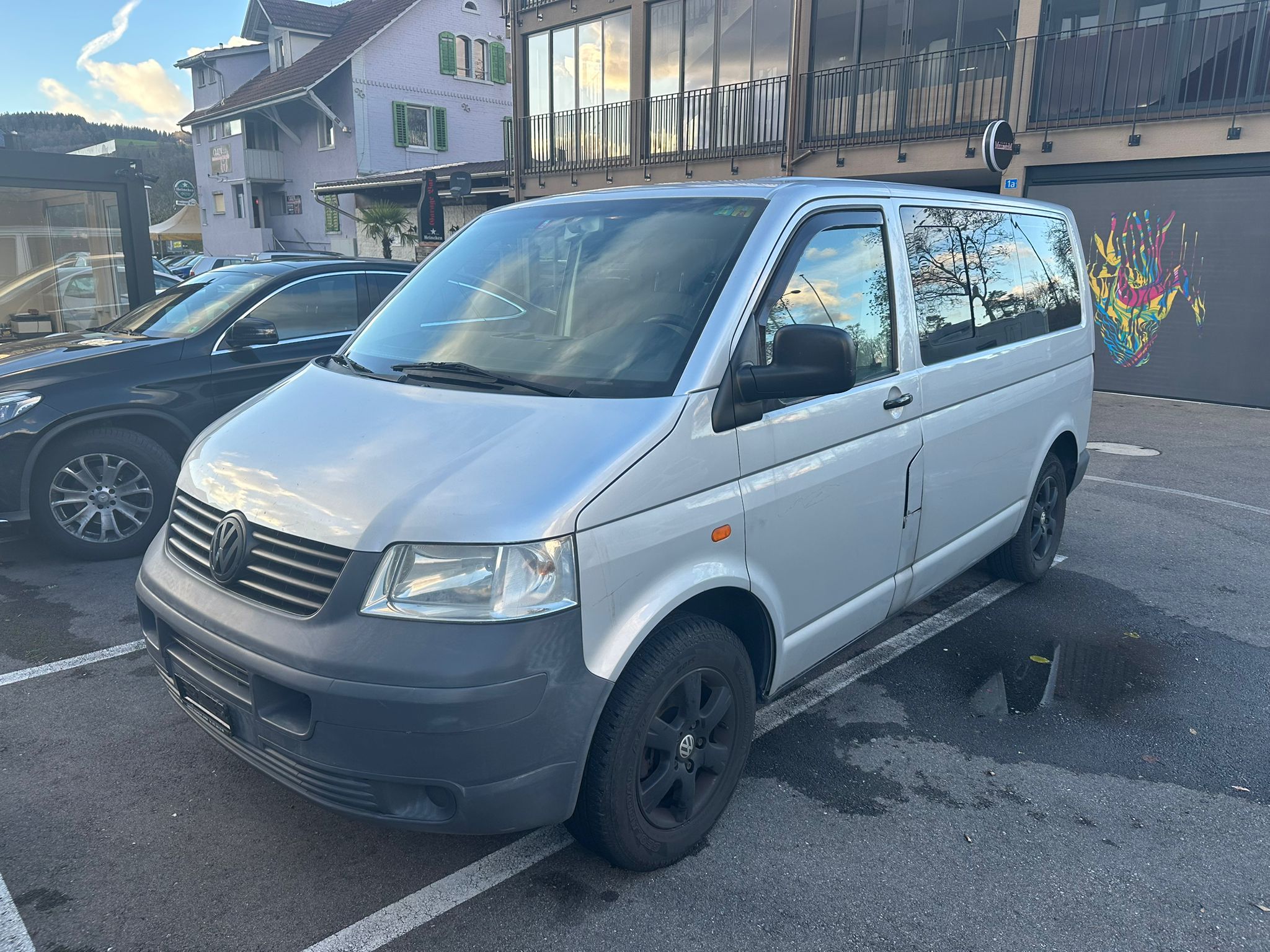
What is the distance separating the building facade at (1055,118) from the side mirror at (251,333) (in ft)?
36.2

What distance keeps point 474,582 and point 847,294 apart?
72.7 inches

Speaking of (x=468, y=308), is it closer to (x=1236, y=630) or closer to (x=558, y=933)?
(x=558, y=933)

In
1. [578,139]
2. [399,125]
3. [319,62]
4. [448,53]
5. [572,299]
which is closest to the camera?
[572,299]

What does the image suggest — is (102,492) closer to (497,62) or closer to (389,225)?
(389,225)

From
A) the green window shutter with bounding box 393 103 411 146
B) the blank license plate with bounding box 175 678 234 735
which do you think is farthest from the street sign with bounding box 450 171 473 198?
the green window shutter with bounding box 393 103 411 146

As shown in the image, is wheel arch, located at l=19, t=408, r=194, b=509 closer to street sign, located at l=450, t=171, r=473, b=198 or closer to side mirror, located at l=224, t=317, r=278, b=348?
side mirror, located at l=224, t=317, r=278, b=348

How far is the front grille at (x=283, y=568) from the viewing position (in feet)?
7.93

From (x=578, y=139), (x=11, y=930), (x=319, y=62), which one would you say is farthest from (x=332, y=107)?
(x=11, y=930)

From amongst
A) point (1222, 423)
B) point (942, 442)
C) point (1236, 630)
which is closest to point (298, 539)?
point (942, 442)

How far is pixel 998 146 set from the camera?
482 inches

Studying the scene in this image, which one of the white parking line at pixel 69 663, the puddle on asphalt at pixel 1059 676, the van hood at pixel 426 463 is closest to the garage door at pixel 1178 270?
the puddle on asphalt at pixel 1059 676

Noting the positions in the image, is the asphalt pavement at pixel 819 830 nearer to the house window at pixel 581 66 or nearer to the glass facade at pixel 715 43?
the glass facade at pixel 715 43

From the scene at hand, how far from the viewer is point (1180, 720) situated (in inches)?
152

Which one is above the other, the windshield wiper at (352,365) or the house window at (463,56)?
the house window at (463,56)
